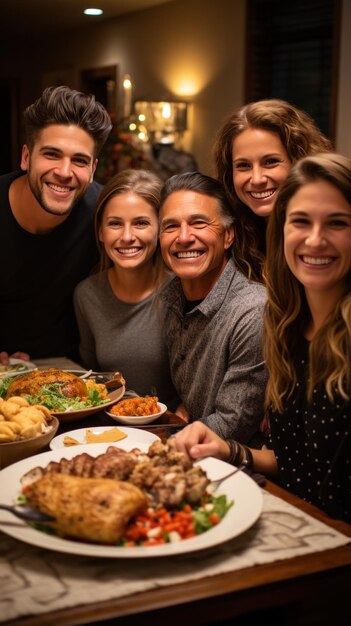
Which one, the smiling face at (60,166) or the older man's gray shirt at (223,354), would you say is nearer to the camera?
the older man's gray shirt at (223,354)

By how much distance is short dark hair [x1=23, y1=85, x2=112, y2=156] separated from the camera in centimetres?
282

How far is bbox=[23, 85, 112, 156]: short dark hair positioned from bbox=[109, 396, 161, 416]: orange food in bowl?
1.29 m

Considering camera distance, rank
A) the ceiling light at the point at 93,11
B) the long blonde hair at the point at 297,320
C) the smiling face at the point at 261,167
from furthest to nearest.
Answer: the ceiling light at the point at 93,11 < the smiling face at the point at 261,167 < the long blonde hair at the point at 297,320

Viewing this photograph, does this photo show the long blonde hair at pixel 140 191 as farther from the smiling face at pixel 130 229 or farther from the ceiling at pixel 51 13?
the ceiling at pixel 51 13

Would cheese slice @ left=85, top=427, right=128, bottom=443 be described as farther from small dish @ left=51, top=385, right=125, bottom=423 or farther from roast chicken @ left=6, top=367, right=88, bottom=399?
roast chicken @ left=6, top=367, right=88, bottom=399

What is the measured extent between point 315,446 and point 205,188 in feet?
3.35

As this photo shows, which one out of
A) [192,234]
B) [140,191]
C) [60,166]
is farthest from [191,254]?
[60,166]

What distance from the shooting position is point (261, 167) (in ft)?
7.91

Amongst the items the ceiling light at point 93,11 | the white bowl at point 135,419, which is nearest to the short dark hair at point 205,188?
the white bowl at point 135,419

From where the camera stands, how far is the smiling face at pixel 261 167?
239 cm

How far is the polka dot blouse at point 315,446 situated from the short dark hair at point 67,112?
5.14 feet

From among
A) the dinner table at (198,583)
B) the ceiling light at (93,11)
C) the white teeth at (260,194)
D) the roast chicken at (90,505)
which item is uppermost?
the ceiling light at (93,11)

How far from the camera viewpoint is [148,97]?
8.83 m

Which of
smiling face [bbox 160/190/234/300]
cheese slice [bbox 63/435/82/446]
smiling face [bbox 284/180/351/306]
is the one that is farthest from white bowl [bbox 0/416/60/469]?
smiling face [bbox 160/190/234/300]
